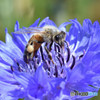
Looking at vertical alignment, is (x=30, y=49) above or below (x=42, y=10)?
below

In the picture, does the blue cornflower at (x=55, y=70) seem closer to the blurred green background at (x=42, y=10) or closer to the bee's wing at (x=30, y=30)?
the bee's wing at (x=30, y=30)

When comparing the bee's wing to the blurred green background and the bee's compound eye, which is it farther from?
the blurred green background

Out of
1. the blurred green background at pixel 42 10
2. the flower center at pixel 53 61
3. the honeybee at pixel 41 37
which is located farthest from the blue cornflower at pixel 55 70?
the blurred green background at pixel 42 10

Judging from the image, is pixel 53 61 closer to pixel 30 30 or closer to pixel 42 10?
pixel 30 30

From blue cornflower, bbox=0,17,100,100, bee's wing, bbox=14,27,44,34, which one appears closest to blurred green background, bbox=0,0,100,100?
blue cornflower, bbox=0,17,100,100

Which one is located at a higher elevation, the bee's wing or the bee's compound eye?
the bee's wing

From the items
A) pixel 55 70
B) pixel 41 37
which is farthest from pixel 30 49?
pixel 55 70
